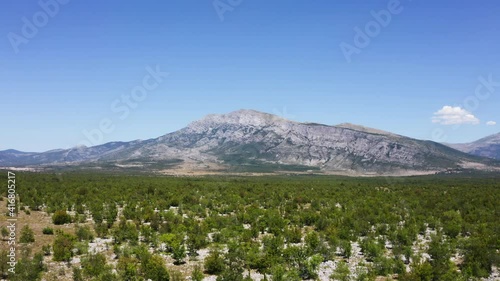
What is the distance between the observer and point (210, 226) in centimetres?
2755

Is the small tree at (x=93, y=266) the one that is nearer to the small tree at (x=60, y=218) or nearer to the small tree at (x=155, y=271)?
the small tree at (x=155, y=271)

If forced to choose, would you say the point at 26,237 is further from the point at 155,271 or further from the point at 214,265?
the point at 214,265

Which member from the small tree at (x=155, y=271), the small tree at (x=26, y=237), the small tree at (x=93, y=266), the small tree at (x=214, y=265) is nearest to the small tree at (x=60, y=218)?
the small tree at (x=26, y=237)

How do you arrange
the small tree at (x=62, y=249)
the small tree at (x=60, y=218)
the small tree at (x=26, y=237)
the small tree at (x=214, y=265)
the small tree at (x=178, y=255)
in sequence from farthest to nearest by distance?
the small tree at (x=60, y=218) < the small tree at (x=26, y=237) < the small tree at (x=178, y=255) < the small tree at (x=62, y=249) < the small tree at (x=214, y=265)

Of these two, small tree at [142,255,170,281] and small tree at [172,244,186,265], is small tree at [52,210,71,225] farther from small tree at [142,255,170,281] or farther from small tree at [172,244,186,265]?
small tree at [142,255,170,281]

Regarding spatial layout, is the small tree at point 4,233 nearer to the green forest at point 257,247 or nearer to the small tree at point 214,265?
the green forest at point 257,247

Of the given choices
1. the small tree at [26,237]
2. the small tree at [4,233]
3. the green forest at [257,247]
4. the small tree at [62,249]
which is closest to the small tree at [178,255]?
the green forest at [257,247]

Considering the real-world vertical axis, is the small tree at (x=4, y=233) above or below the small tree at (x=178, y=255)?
above

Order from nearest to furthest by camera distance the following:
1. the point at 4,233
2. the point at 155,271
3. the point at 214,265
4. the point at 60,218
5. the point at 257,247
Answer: the point at 155,271
the point at 214,265
the point at 257,247
the point at 4,233
the point at 60,218

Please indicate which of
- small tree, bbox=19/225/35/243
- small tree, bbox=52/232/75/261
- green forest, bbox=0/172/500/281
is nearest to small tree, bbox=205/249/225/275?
green forest, bbox=0/172/500/281

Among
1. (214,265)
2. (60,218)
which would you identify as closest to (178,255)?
(214,265)

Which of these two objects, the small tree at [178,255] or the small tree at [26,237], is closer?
the small tree at [178,255]

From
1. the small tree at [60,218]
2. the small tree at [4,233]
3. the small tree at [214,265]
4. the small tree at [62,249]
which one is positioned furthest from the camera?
the small tree at [60,218]

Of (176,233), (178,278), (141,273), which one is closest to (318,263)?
(178,278)
